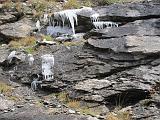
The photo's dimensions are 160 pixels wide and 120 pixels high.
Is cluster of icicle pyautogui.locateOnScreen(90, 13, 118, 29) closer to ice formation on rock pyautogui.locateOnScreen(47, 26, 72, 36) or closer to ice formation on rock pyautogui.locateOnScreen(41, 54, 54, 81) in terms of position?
ice formation on rock pyautogui.locateOnScreen(47, 26, 72, 36)

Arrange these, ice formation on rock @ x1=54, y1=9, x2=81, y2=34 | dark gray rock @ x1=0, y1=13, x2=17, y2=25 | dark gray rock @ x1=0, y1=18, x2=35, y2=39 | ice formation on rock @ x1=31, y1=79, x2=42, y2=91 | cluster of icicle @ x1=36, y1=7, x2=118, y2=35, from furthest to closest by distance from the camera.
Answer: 1. dark gray rock @ x1=0, y1=13, x2=17, y2=25
2. ice formation on rock @ x1=54, y1=9, x2=81, y2=34
3. dark gray rock @ x1=0, y1=18, x2=35, y2=39
4. cluster of icicle @ x1=36, y1=7, x2=118, y2=35
5. ice formation on rock @ x1=31, y1=79, x2=42, y2=91

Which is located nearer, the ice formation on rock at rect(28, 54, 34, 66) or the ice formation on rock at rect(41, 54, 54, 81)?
the ice formation on rock at rect(41, 54, 54, 81)

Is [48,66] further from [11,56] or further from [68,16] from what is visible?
[68,16]

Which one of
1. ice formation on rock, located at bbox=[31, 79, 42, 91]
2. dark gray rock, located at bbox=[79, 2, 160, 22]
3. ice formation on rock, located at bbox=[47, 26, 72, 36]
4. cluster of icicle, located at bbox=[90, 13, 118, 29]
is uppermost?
dark gray rock, located at bbox=[79, 2, 160, 22]

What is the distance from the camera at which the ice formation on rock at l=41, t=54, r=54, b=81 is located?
14.1 meters

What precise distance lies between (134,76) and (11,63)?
420 cm

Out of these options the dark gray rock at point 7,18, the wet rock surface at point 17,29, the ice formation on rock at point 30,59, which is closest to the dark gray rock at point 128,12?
the wet rock surface at point 17,29

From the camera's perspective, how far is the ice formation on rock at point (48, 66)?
1405cm

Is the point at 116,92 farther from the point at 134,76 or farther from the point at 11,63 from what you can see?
the point at 11,63

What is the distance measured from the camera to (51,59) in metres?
14.6

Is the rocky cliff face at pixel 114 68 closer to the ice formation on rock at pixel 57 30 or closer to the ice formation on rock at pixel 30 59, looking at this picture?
the ice formation on rock at pixel 30 59

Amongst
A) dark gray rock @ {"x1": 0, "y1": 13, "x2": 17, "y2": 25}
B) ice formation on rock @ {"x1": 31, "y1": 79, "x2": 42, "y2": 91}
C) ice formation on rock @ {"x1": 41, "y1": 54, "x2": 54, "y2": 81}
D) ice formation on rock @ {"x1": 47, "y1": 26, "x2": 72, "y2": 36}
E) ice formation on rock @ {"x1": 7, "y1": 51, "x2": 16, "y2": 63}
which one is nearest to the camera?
ice formation on rock @ {"x1": 31, "y1": 79, "x2": 42, "y2": 91}

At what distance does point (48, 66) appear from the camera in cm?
1441

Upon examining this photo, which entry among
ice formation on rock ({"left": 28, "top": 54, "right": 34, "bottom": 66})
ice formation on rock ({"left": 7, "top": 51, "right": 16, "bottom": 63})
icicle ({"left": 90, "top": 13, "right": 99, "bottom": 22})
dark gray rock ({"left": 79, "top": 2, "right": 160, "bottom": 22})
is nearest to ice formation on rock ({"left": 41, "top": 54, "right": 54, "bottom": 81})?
ice formation on rock ({"left": 28, "top": 54, "right": 34, "bottom": 66})
